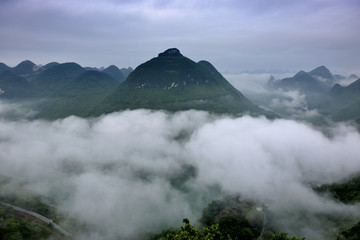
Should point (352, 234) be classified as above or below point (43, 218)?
above

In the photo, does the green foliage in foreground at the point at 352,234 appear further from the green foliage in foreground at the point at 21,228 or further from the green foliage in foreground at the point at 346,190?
the green foliage in foreground at the point at 21,228

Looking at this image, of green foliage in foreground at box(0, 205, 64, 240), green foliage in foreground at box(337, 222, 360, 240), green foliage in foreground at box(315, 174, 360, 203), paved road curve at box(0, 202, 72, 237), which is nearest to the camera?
green foliage in foreground at box(337, 222, 360, 240)

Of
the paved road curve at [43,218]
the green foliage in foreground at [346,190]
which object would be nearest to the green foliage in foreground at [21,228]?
the paved road curve at [43,218]

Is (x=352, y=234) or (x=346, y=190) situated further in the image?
(x=346, y=190)

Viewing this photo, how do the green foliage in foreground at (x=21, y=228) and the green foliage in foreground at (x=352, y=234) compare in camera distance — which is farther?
the green foliage in foreground at (x=21, y=228)

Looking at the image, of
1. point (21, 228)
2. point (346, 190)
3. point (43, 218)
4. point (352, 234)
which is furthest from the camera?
point (43, 218)

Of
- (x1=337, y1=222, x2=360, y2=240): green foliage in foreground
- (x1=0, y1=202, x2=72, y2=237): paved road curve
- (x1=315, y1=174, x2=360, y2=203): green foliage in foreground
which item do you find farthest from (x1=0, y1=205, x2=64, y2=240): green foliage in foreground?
(x1=315, y1=174, x2=360, y2=203): green foliage in foreground

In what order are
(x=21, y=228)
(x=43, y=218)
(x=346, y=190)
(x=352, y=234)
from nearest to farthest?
(x=352, y=234) < (x=21, y=228) < (x=346, y=190) < (x=43, y=218)

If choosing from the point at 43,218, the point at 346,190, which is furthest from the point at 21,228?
the point at 346,190

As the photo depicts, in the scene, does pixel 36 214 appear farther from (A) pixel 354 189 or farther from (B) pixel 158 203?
(A) pixel 354 189

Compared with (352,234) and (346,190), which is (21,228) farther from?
(346,190)

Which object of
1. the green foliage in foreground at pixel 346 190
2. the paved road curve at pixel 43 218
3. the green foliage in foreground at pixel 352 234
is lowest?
the paved road curve at pixel 43 218

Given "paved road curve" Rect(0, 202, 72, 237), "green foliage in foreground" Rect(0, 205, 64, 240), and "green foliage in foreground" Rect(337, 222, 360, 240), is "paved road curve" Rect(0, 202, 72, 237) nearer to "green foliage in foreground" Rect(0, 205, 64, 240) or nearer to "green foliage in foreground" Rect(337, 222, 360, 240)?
"green foliage in foreground" Rect(0, 205, 64, 240)

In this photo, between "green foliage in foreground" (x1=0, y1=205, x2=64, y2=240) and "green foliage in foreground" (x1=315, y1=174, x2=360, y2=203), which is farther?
"green foliage in foreground" (x1=315, y1=174, x2=360, y2=203)
